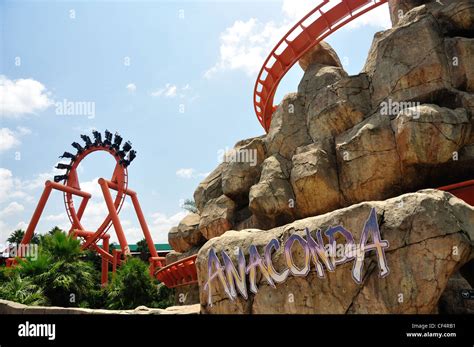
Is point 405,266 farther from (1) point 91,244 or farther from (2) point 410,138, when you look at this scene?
(1) point 91,244

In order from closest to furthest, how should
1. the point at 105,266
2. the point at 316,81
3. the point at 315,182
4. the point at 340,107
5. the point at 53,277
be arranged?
1. the point at 315,182
2. the point at 53,277
3. the point at 340,107
4. the point at 316,81
5. the point at 105,266

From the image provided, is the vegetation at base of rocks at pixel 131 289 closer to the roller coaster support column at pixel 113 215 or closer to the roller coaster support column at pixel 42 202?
the roller coaster support column at pixel 113 215

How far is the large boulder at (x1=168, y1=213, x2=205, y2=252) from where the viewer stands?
738 inches

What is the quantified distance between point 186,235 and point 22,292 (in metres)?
7.37

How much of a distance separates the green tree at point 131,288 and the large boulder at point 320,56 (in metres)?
11.3

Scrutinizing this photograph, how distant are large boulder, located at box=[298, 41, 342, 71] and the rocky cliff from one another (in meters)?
0.05

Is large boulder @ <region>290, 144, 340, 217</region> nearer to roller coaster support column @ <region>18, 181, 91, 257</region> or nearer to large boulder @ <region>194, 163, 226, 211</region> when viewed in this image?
large boulder @ <region>194, 163, 226, 211</region>

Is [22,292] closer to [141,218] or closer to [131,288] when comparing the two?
[131,288]

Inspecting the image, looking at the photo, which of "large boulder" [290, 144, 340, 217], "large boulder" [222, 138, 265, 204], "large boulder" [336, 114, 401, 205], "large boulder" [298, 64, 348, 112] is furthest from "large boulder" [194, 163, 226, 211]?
"large boulder" [336, 114, 401, 205]

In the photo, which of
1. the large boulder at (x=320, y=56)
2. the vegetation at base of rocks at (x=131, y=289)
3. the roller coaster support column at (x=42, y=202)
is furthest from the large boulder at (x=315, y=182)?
the roller coaster support column at (x=42, y=202)

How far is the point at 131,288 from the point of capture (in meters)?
17.7

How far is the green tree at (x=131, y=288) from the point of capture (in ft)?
57.3

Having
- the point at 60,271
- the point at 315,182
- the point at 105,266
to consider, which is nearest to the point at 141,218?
the point at 105,266
